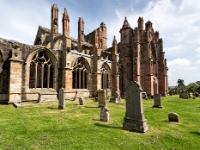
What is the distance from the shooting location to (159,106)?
1073 cm

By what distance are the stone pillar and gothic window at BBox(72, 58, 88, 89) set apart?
6.22 m

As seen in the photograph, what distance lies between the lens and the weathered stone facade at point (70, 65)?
34.4 ft

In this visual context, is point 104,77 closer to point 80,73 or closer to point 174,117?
point 80,73

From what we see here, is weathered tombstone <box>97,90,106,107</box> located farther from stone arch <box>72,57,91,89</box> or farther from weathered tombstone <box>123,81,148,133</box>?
stone arch <box>72,57,91,89</box>

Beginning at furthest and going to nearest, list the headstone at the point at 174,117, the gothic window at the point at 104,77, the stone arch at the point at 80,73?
the gothic window at the point at 104,77
the stone arch at the point at 80,73
the headstone at the point at 174,117

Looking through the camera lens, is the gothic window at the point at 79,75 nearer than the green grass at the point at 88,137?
No

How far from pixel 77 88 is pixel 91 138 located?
12033 millimetres

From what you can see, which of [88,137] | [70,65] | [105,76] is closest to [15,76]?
[70,65]

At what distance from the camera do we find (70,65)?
47.2ft

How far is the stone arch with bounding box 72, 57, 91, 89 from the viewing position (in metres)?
15.7

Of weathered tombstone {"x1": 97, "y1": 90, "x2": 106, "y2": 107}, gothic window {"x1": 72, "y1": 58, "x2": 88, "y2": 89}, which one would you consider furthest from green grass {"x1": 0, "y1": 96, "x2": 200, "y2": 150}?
gothic window {"x1": 72, "y1": 58, "x2": 88, "y2": 89}

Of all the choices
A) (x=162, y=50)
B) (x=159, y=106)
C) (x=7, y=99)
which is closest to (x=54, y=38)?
(x=7, y=99)

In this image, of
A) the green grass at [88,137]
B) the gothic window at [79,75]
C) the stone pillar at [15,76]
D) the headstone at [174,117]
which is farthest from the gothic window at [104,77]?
the green grass at [88,137]

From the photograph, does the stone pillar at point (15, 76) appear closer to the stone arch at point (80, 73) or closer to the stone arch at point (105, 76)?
the stone arch at point (80, 73)
